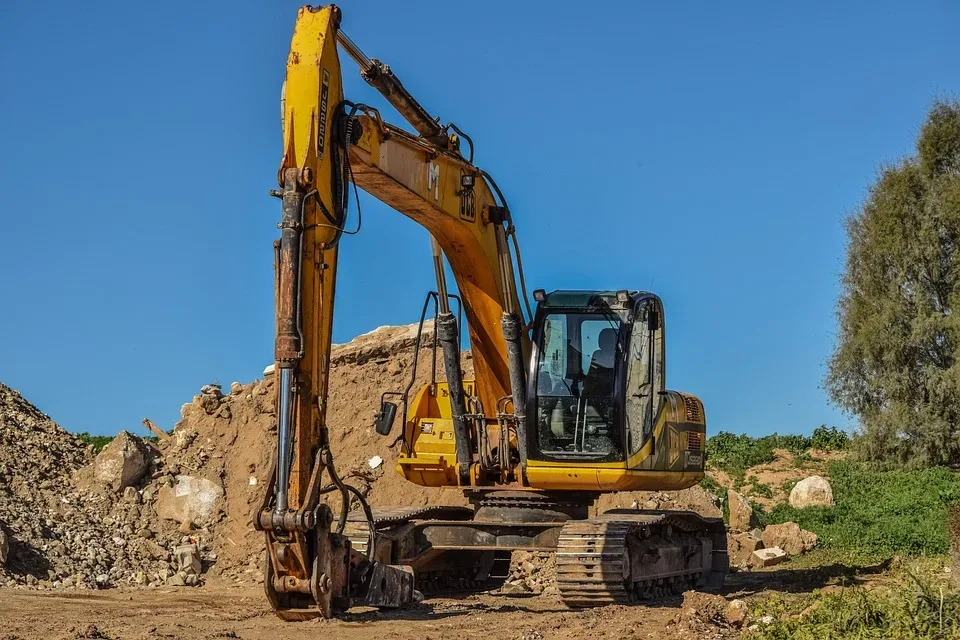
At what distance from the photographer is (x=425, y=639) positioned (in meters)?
9.04

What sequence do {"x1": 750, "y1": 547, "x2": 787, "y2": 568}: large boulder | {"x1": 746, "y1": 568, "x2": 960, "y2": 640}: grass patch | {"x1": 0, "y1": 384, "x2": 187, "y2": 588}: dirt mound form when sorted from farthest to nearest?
{"x1": 750, "y1": 547, "x2": 787, "y2": 568}: large boulder
{"x1": 0, "y1": 384, "x2": 187, "y2": 588}: dirt mound
{"x1": 746, "y1": 568, "x2": 960, "y2": 640}: grass patch

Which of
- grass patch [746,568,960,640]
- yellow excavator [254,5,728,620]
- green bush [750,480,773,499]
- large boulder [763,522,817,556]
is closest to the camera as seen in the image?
grass patch [746,568,960,640]

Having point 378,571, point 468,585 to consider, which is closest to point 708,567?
point 468,585

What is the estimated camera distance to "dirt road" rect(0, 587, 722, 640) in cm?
921

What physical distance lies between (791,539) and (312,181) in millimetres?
11933

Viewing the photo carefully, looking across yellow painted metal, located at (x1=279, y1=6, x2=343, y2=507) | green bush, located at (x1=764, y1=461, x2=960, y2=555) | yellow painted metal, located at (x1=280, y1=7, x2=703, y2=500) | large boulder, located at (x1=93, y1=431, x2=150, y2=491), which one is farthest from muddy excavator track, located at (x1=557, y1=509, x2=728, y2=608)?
large boulder, located at (x1=93, y1=431, x2=150, y2=491)

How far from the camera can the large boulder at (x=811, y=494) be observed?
22156 mm

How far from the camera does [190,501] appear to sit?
59.7 feet

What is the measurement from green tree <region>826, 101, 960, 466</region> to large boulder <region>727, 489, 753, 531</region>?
11.1m

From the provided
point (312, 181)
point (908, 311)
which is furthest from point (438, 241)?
point (908, 311)

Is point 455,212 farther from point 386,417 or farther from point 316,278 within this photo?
point 316,278

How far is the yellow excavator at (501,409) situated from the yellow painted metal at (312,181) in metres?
0.03

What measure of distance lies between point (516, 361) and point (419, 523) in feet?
6.93

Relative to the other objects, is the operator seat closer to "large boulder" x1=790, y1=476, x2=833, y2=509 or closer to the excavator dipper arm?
the excavator dipper arm
